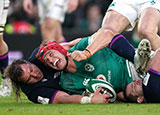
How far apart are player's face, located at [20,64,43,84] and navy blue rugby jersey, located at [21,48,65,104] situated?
56 millimetres

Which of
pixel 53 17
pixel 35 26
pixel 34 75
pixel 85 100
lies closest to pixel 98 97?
pixel 85 100

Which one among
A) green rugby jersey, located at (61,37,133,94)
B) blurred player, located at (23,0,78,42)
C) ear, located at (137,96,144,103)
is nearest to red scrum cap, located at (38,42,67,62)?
green rugby jersey, located at (61,37,133,94)

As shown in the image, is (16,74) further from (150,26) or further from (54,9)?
(54,9)

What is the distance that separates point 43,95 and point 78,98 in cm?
47

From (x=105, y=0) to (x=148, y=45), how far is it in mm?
9932

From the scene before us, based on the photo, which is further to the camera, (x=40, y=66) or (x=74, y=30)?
(x=74, y=30)

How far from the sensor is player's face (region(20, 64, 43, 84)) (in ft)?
21.1

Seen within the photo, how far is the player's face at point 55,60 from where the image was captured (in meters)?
6.36

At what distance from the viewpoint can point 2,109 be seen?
5.77 metres

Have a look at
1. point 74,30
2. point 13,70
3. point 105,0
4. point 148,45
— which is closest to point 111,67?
point 148,45

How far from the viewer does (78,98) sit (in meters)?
6.14

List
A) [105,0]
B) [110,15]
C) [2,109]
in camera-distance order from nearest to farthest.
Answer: [2,109] < [110,15] < [105,0]

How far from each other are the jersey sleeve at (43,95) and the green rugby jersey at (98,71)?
1.04 ft

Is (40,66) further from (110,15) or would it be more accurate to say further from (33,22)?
(33,22)
